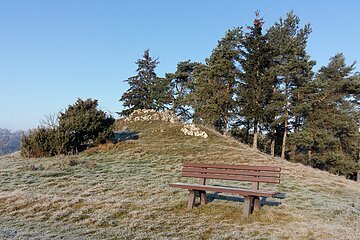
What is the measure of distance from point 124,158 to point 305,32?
24753mm

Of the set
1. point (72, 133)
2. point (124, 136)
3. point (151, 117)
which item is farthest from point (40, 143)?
point (151, 117)

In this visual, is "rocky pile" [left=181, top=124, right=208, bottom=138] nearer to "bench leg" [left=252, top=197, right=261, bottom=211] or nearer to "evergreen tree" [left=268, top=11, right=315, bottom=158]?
"evergreen tree" [left=268, top=11, right=315, bottom=158]

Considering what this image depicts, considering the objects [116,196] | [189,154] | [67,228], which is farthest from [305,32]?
[67,228]

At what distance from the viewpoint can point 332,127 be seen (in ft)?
100

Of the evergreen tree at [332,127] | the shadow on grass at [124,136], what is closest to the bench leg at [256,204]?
the shadow on grass at [124,136]

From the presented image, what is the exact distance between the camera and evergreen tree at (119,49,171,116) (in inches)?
1521

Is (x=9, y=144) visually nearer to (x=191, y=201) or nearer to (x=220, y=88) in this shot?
(x=220, y=88)

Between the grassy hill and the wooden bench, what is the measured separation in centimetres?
28

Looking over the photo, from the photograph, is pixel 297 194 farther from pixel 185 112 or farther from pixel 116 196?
pixel 185 112

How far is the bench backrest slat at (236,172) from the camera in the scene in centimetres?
682

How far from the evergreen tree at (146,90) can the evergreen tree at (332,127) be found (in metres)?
16.7

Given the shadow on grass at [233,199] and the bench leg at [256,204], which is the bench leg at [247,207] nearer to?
the bench leg at [256,204]

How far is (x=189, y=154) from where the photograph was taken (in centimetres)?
1625

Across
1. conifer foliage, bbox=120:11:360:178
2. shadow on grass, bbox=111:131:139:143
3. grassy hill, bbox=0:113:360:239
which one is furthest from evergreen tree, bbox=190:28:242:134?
grassy hill, bbox=0:113:360:239
